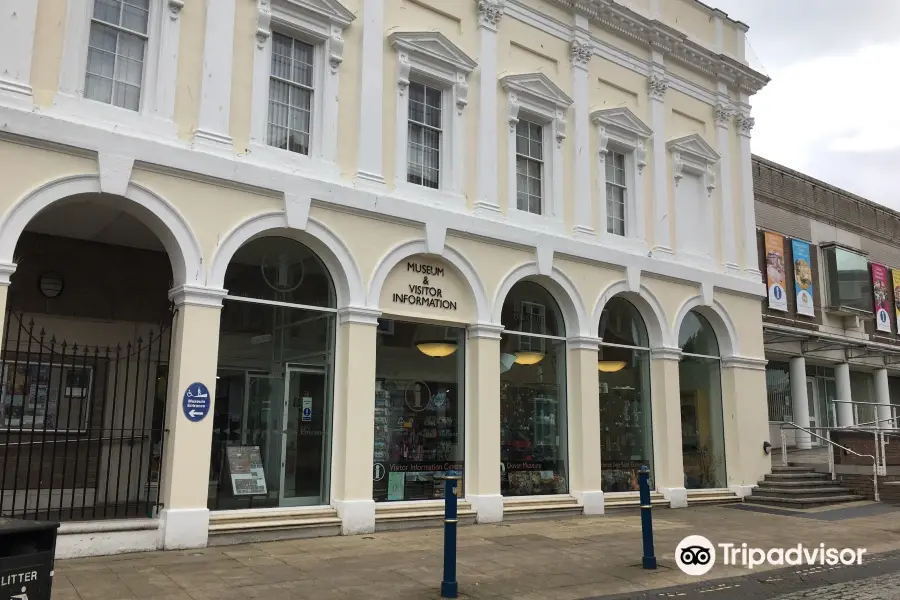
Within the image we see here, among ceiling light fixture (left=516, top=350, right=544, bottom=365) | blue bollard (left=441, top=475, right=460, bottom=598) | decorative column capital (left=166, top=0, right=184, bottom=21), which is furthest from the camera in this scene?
ceiling light fixture (left=516, top=350, right=544, bottom=365)

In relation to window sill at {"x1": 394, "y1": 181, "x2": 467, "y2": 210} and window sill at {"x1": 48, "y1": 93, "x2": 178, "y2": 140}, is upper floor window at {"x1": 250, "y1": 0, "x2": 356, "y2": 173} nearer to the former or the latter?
window sill at {"x1": 394, "y1": 181, "x2": 467, "y2": 210}

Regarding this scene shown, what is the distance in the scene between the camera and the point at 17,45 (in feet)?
29.9

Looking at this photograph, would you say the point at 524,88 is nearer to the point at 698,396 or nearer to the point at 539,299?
the point at 539,299

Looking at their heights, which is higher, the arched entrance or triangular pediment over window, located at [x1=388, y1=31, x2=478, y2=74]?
triangular pediment over window, located at [x1=388, y1=31, x2=478, y2=74]

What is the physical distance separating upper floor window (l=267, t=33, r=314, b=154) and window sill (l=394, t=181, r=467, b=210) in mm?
1647

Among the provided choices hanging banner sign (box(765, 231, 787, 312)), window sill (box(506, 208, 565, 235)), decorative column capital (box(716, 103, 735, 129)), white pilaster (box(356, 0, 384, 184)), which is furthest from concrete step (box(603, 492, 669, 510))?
decorative column capital (box(716, 103, 735, 129))

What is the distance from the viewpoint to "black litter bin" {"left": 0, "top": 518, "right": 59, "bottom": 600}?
161 inches

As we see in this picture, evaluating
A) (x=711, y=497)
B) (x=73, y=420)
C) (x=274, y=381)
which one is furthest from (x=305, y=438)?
(x=711, y=497)

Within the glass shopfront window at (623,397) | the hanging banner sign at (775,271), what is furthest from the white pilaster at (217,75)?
the hanging banner sign at (775,271)

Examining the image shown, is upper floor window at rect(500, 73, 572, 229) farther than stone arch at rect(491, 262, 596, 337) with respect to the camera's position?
Yes

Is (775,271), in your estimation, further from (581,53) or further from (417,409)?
(417,409)

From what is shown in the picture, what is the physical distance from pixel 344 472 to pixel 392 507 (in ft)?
3.37

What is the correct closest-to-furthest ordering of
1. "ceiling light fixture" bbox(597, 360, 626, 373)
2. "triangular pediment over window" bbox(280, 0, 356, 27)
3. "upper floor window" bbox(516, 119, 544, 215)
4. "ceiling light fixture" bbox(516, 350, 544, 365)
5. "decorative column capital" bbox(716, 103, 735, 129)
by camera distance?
"triangular pediment over window" bbox(280, 0, 356, 27) < "ceiling light fixture" bbox(516, 350, 544, 365) < "upper floor window" bbox(516, 119, 544, 215) < "ceiling light fixture" bbox(597, 360, 626, 373) < "decorative column capital" bbox(716, 103, 735, 129)

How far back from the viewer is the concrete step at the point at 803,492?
15570 mm
